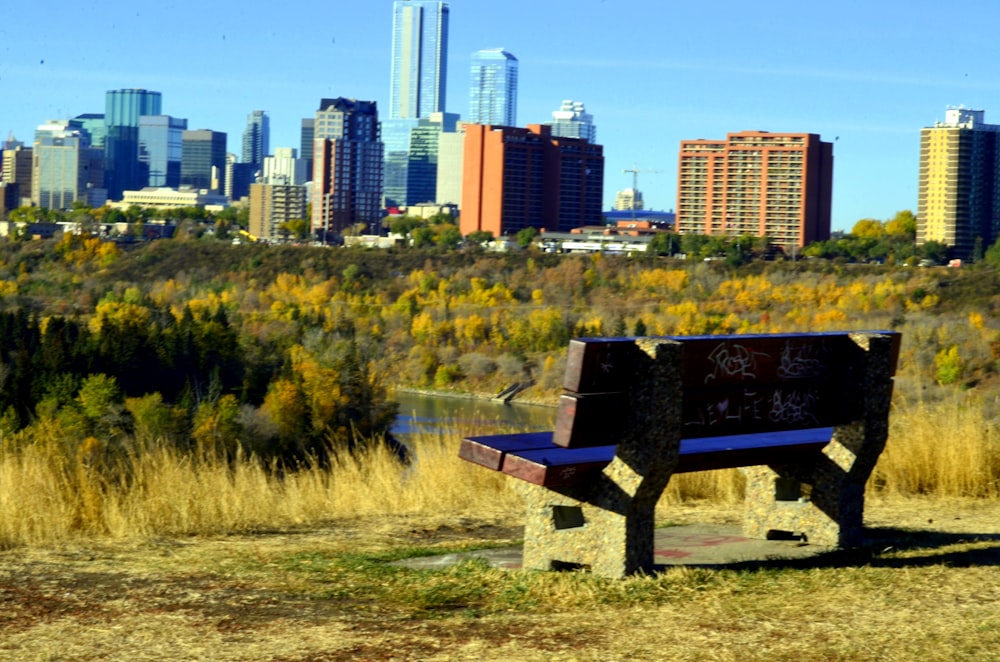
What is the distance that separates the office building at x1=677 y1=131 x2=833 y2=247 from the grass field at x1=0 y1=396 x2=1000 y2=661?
104314mm

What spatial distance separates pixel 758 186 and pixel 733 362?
121 metres

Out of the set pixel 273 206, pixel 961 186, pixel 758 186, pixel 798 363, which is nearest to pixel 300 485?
pixel 798 363

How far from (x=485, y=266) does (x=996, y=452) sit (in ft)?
286

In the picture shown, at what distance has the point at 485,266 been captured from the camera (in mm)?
94438

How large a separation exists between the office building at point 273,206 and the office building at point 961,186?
82.6 metres

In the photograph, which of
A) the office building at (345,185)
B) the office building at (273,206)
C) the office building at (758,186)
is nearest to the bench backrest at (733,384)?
the office building at (758,186)

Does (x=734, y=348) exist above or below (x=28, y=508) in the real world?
above

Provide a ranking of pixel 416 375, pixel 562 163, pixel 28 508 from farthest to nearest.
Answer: pixel 562 163
pixel 416 375
pixel 28 508

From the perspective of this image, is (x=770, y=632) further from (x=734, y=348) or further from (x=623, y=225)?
(x=623, y=225)

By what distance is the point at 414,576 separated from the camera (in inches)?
201

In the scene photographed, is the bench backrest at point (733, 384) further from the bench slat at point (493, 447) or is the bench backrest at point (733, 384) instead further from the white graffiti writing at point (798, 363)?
the bench slat at point (493, 447)

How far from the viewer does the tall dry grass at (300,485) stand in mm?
6051

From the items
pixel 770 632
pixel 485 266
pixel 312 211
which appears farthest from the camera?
pixel 312 211

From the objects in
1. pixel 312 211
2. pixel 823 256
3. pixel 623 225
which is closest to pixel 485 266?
pixel 823 256
